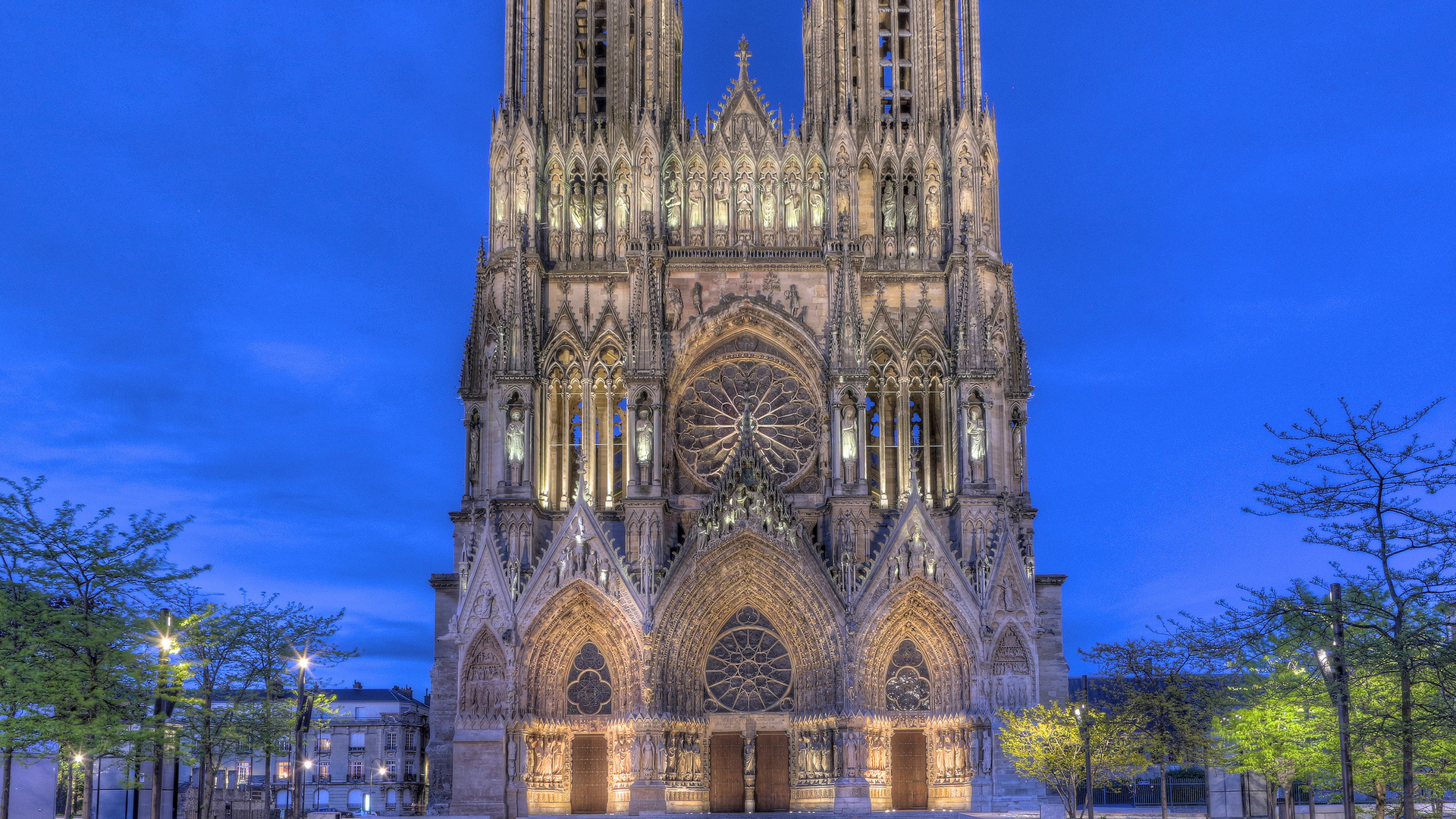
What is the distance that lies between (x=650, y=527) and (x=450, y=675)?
343 inches

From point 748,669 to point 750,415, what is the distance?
348 inches

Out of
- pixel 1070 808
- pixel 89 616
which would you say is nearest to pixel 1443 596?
pixel 1070 808

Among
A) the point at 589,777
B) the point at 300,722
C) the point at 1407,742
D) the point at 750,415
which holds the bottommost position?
the point at 589,777

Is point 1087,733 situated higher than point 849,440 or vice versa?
point 849,440

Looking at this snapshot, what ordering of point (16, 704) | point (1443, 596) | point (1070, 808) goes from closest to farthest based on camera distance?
point (1443, 596), point (16, 704), point (1070, 808)

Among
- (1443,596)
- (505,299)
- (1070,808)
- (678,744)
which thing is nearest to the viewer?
(1443,596)

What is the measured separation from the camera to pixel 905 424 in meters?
48.7

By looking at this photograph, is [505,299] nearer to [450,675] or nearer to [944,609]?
[450,675]

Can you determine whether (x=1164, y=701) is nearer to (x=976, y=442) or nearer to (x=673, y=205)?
(x=976, y=442)

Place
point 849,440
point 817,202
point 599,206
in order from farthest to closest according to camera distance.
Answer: point 599,206 < point 817,202 < point 849,440

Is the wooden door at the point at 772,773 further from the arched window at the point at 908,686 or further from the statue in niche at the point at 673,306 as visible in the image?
the statue in niche at the point at 673,306

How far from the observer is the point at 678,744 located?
45.0 m

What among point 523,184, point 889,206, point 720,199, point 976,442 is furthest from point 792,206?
point 976,442

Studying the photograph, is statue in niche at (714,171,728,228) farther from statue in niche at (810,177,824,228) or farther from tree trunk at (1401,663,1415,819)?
tree trunk at (1401,663,1415,819)
